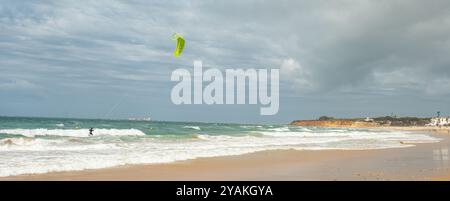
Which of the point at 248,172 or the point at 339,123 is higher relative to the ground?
the point at 248,172

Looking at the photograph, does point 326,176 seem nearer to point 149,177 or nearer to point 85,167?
point 149,177

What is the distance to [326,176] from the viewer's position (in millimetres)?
11484

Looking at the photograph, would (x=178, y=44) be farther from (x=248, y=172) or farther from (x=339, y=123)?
(x=339, y=123)

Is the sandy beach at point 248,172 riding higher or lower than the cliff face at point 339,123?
higher

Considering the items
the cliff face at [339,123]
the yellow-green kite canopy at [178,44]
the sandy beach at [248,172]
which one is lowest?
the cliff face at [339,123]

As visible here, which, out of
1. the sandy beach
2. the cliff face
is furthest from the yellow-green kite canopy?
the cliff face

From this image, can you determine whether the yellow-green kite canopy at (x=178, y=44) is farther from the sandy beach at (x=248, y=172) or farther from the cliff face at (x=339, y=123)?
the cliff face at (x=339, y=123)

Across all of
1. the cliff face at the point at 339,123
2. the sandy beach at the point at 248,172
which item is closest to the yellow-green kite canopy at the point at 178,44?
the sandy beach at the point at 248,172

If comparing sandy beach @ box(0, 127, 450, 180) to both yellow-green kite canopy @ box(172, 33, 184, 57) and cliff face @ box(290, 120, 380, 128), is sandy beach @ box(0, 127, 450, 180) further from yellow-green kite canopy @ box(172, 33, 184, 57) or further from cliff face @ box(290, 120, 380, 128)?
cliff face @ box(290, 120, 380, 128)

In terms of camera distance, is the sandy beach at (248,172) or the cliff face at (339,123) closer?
the sandy beach at (248,172)

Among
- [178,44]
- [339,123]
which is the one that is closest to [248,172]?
[178,44]
